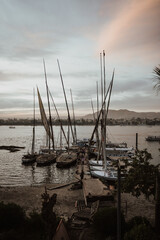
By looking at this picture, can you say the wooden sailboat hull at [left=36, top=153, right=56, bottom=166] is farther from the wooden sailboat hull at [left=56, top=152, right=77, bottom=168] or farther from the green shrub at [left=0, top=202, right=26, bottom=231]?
the green shrub at [left=0, top=202, right=26, bottom=231]

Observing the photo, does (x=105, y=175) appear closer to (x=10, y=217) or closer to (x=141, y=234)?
(x=10, y=217)

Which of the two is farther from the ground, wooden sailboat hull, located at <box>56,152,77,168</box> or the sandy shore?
the sandy shore

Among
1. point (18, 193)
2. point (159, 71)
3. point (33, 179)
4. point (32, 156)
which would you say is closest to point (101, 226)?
point (159, 71)

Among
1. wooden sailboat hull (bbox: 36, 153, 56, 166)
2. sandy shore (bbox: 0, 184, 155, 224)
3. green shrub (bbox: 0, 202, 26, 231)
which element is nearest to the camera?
green shrub (bbox: 0, 202, 26, 231)

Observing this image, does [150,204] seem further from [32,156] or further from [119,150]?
[119,150]

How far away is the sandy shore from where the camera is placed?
1784cm

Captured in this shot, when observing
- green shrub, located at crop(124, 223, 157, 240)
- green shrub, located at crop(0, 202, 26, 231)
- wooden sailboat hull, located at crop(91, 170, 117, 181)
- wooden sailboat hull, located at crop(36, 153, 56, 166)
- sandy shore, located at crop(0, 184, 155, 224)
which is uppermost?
green shrub, located at crop(124, 223, 157, 240)

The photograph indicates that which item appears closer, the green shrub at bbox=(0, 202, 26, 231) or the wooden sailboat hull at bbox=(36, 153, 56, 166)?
the green shrub at bbox=(0, 202, 26, 231)

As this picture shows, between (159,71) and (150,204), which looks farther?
(150,204)

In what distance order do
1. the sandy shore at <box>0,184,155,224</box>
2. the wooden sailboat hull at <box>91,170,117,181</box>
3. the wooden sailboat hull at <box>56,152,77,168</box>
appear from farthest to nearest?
the wooden sailboat hull at <box>56,152,77,168</box>
the wooden sailboat hull at <box>91,170,117,181</box>
the sandy shore at <box>0,184,155,224</box>

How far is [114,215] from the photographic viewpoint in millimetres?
11891

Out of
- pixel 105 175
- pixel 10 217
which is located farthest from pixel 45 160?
pixel 10 217

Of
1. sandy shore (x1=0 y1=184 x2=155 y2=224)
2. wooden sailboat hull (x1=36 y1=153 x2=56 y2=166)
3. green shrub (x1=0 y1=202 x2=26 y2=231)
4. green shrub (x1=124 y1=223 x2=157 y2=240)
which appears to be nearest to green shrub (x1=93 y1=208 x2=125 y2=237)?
green shrub (x1=124 y1=223 x2=157 y2=240)

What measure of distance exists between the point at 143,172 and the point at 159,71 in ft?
20.4
